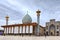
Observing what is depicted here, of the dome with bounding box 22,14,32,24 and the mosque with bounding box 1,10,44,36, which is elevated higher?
the dome with bounding box 22,14,32,24

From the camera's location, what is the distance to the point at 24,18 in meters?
31.6

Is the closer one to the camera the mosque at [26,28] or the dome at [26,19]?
the mosque at [26,28]

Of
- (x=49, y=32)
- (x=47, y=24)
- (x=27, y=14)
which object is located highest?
(x=27, y=14)

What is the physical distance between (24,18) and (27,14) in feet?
4.74

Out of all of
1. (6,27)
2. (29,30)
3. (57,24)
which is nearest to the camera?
(29,30)

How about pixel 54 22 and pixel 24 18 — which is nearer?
pixel 24 18

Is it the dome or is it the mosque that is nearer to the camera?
the mosque

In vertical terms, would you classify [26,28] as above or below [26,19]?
below

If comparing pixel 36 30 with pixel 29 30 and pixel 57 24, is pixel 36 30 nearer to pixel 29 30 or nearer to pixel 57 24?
pixel 29 30

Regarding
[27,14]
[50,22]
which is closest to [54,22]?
[50,22]

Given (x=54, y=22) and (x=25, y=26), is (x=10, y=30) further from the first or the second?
(x=54, y=22)

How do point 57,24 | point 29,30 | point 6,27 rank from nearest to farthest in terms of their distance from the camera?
point 29,30
point 6,27
point 57,24

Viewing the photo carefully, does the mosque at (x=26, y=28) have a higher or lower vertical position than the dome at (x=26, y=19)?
lower

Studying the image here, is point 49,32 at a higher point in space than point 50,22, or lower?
lower
